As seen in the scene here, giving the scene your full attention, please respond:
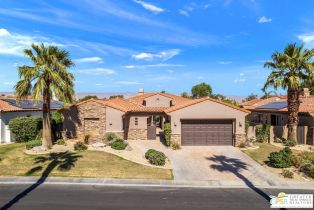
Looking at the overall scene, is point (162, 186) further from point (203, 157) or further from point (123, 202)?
point (203, 157)

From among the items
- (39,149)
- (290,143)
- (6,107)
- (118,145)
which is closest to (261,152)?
(290,143)

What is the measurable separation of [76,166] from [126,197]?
6701mm

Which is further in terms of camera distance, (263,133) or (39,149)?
(263,133)

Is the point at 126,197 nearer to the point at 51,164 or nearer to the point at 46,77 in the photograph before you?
the point at 51,164

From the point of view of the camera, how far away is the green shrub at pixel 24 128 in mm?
28339

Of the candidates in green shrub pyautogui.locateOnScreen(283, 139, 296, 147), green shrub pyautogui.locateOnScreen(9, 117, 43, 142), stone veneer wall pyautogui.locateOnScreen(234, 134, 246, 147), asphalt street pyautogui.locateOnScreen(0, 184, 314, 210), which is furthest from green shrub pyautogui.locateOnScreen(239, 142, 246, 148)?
green shrub pyautogui.locateOnScreen(9, 117, 43, 142)

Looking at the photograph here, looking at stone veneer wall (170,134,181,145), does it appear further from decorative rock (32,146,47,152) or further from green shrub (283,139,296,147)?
decorative rock (32,146,47,152)

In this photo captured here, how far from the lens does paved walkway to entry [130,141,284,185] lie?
18953 mm

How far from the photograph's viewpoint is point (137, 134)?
31.6 metres

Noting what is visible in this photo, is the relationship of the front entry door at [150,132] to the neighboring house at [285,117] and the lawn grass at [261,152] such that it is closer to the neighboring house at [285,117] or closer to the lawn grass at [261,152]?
the lawn grass at [261,152]

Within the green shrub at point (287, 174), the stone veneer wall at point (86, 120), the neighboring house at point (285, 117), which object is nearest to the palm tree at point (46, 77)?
the stone veneer wall at point (86, 120)

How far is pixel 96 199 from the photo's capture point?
1443 centimetres

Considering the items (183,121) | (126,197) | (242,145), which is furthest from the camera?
(183,121)

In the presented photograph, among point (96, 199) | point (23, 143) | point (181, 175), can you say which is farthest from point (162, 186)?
point (23, 143)
